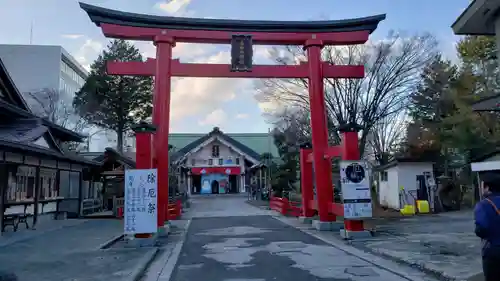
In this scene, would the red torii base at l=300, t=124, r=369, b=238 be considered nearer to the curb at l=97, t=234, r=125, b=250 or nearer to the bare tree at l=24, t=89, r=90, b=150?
the curb at l=97, t=234, r=125, b=250

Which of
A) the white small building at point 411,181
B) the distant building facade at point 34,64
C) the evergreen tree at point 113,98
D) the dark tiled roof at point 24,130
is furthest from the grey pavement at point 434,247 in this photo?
the distant building facade at point 34,64

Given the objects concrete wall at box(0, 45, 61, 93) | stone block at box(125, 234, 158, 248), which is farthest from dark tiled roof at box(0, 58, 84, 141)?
concrete wall at box(0, 45, 61, 93)

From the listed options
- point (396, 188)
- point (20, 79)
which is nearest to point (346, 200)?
point (396, 188)

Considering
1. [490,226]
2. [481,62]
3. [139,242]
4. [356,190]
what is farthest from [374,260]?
[481,62]

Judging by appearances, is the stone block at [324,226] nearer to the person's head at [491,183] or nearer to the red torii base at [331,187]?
the red torii base at [331,187]

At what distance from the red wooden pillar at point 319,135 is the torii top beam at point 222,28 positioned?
0.65m

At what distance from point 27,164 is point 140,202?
6.80m

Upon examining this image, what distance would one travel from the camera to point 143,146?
1344cm

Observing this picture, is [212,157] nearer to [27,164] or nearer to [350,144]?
[27,164]

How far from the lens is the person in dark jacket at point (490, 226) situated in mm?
4492

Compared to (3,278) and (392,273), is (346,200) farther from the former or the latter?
(3,278)

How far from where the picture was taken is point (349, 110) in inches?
926

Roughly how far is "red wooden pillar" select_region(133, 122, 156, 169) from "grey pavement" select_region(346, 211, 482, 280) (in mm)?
7008

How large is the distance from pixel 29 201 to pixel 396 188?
20450 mm
